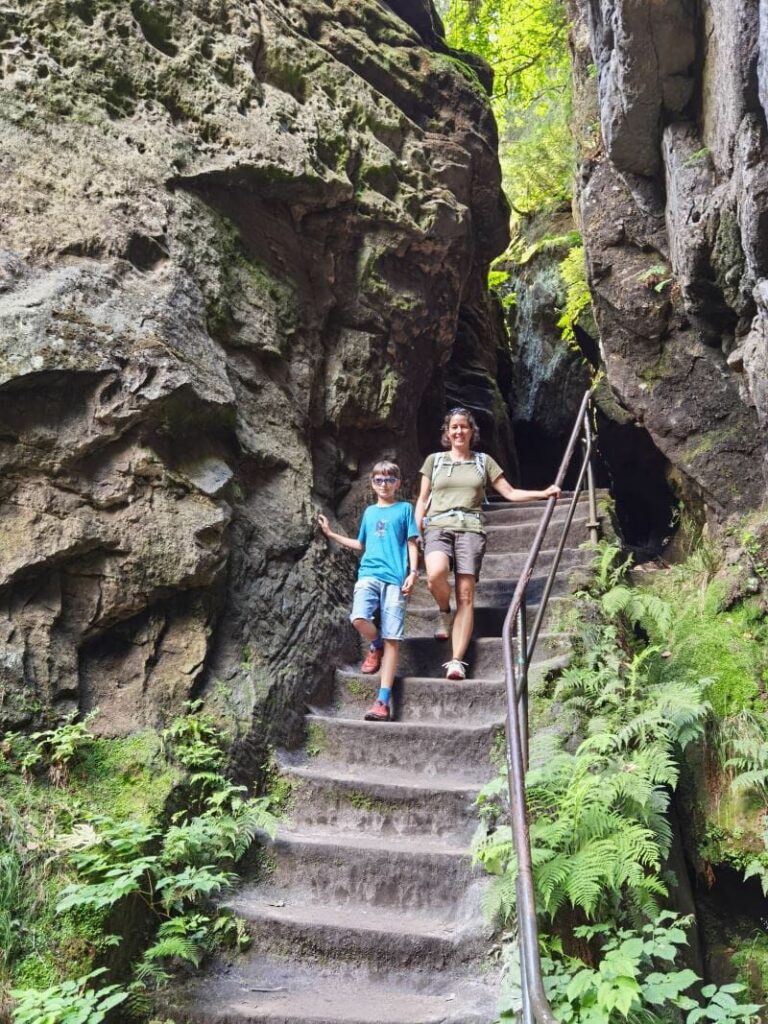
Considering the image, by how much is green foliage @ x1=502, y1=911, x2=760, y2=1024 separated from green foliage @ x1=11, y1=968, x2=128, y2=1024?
161cm

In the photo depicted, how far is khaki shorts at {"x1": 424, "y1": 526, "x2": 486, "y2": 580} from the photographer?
18.5 feet

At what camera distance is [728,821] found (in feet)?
15.5

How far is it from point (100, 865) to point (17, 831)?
451 millimetres

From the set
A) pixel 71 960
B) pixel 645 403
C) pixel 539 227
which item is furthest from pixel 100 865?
pixel 539 227

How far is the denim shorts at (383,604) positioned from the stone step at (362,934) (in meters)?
1.96

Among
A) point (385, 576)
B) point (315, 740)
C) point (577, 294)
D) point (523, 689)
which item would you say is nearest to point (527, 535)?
point (385, 576)

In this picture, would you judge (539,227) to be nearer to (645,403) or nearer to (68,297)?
(645,403)

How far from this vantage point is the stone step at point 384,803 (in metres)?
4.25

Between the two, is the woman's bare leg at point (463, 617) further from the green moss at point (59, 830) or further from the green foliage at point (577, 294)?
the green foliage at point (577, 294)

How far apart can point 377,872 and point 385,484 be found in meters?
2.91

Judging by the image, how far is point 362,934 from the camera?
3.59 meters

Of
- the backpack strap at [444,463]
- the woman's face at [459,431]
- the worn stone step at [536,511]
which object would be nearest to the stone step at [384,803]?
the backpack strap at [444,463]

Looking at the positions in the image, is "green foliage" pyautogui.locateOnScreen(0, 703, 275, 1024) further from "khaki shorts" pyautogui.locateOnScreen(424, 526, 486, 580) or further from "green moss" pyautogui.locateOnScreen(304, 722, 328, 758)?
"khaki shorts" pyautogui.locateOnScreen(424, 526, 486, 580)

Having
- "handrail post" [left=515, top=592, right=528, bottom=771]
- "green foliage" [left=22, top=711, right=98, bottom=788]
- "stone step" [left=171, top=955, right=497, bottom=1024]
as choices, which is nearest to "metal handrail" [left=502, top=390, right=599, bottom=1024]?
"handrail post" [left=515, top=592, right=528, bottom=771]
